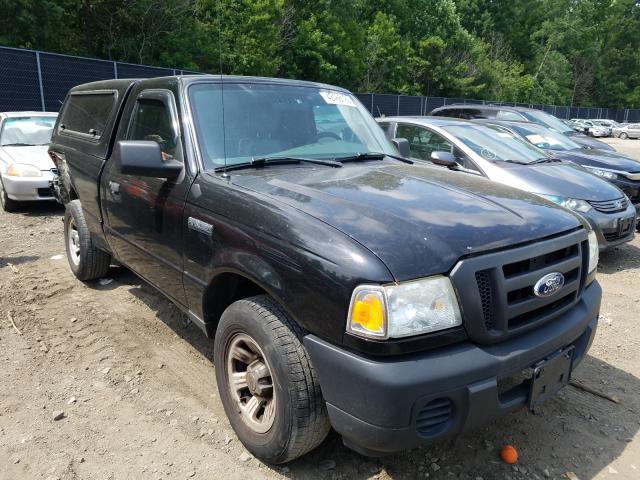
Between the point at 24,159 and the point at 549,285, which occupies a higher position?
the point at 549,285

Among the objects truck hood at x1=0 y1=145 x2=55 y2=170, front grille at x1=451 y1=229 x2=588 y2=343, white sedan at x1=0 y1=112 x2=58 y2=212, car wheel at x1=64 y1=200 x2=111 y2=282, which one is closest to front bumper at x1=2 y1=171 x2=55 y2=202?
white sedan at x1=0 y1=112 x2=58 y2=212

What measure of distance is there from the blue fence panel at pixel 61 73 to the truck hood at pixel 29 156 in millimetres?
6119

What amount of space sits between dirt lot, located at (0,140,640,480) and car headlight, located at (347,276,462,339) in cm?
99

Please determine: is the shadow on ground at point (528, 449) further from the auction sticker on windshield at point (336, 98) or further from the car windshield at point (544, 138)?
the car windshield at point (544, 138)

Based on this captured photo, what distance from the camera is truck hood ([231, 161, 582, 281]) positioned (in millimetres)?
2035

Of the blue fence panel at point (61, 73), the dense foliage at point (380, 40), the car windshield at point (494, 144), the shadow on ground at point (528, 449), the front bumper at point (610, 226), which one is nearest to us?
the shadow on ground at point (528, 449)

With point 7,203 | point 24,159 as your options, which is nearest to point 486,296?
point 24,159

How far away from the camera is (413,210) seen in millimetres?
2344

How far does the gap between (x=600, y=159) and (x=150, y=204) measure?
727 cm

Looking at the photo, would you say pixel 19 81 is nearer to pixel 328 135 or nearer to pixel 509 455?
pixel 328 135

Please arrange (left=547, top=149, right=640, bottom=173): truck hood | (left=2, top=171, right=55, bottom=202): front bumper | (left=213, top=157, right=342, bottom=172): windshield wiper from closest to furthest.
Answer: (left=213, top=157, right=342, bottom=172): windshield wiper → (left=547, top=149, right=640, bottom=173): truck hood → (left=2, top=171, right=55, bottom=202): front bumper

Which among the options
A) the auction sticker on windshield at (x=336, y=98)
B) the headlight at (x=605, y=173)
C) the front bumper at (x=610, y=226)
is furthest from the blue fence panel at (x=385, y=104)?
the auction sticker on windshield at (x=336, y=98)

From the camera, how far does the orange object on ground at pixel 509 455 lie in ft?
8.40

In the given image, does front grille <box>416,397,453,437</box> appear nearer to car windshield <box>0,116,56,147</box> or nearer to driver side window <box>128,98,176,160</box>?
driver side window <box>128,98,176,160</box>
